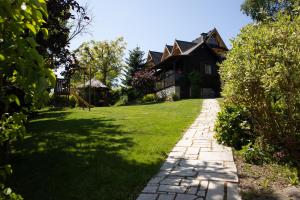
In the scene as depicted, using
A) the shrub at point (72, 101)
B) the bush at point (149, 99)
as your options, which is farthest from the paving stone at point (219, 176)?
the bush at point (149, 99)

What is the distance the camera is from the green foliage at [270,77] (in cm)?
539

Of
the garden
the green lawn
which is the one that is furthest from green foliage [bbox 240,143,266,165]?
the green lawn

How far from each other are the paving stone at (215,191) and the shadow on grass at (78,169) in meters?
1.17

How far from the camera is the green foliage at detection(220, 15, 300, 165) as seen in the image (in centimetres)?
539

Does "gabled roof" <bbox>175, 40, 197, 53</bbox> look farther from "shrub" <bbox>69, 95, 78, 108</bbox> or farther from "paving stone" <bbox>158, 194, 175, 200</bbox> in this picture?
"paving stone" <bbox>158, 194, 175, 200</bbox>

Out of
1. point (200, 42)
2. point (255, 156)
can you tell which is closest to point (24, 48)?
point (255, 156)

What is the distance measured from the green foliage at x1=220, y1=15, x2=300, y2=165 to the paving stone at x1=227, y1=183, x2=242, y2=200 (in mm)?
1461

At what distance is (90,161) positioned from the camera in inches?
283

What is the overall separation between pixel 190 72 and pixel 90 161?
27.9 m

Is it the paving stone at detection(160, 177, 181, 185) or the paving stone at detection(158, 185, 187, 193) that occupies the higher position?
the paving stone at detection(160, 177, 181, 185)

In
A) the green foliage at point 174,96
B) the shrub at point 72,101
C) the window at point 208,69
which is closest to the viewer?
the shrub at point 72,101

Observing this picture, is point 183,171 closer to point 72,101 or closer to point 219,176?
point 219,176

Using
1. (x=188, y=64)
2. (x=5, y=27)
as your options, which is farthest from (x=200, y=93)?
(x=5, y=27)

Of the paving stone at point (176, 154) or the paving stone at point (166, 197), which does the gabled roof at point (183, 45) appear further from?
the paving stone at point (166, 197)
